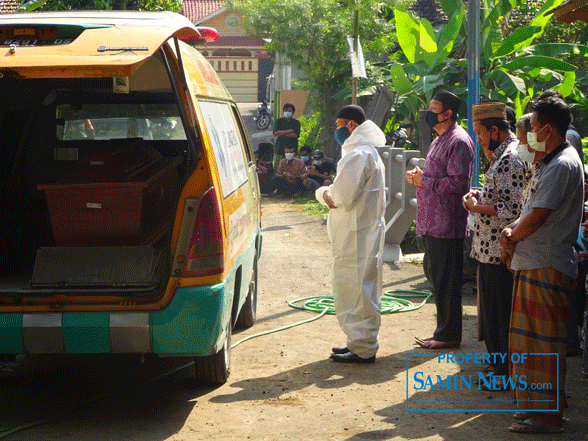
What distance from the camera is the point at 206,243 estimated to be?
14.3ft

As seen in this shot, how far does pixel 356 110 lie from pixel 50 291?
2650mm

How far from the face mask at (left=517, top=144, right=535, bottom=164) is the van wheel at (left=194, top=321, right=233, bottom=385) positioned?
2114 millimetres

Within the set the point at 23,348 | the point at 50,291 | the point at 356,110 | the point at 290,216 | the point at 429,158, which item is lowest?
the point at 290,216

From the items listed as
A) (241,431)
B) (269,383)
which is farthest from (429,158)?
(241,431)

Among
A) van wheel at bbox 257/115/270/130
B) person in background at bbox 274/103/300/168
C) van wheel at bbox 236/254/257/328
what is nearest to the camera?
van wheel at bbox 236/254/257/328

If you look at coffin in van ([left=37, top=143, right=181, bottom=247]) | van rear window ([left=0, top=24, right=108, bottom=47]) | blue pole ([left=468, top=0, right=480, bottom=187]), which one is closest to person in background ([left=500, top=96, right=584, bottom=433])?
coffin in van ([left=37, top=143, right=181, bottom=247])

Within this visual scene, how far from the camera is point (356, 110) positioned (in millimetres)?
5785

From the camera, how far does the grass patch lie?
563 inches

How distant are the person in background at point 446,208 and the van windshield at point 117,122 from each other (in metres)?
1.97

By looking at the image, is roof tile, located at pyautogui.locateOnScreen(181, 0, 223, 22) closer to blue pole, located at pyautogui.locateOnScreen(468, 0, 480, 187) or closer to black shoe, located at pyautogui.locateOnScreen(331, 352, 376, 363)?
blue pole, located at pyautogui.locateOnScreen(468, 0, 480, 187)

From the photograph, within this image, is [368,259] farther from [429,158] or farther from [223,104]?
[223,104]

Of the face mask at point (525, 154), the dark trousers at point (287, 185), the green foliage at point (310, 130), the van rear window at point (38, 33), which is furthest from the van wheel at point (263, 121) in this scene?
the van rear window at point (38, 33)

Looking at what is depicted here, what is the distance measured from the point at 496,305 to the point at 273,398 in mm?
1590

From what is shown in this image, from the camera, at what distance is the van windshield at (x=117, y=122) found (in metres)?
6.09
